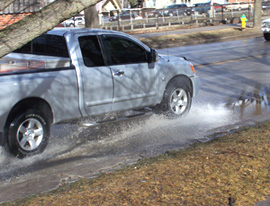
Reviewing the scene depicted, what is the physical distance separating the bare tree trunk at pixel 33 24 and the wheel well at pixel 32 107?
189 centimetres

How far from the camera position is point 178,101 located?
820 cm

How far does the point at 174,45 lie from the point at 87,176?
1895cm

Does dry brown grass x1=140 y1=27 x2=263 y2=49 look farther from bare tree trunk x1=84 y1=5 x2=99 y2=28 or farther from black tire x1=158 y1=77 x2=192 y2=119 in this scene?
black tire x1=158 y1=77 x2=192 y2=119

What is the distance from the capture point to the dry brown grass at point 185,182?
4.18 m

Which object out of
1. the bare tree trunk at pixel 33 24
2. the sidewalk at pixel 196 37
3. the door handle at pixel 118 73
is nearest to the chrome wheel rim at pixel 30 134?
the door handle at pixel 118 73

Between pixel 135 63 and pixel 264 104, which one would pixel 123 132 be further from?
pixel 264 104

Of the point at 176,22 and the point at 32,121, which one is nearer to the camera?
the point at 32,121

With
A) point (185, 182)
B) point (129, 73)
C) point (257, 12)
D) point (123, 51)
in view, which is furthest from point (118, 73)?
point (257, 12)

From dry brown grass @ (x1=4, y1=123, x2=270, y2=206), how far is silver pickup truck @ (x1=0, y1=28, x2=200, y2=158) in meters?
1.50

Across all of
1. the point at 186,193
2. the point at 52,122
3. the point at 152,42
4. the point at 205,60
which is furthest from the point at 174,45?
the point at 186,193

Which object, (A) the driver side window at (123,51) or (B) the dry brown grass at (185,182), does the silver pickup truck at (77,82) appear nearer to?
(A) the driver side window at (123,51)

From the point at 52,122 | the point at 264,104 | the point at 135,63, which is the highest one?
the point at 135,63

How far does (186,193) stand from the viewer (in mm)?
4281

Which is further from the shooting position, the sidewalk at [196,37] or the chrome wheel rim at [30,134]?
the sidewalk at [196,37]
